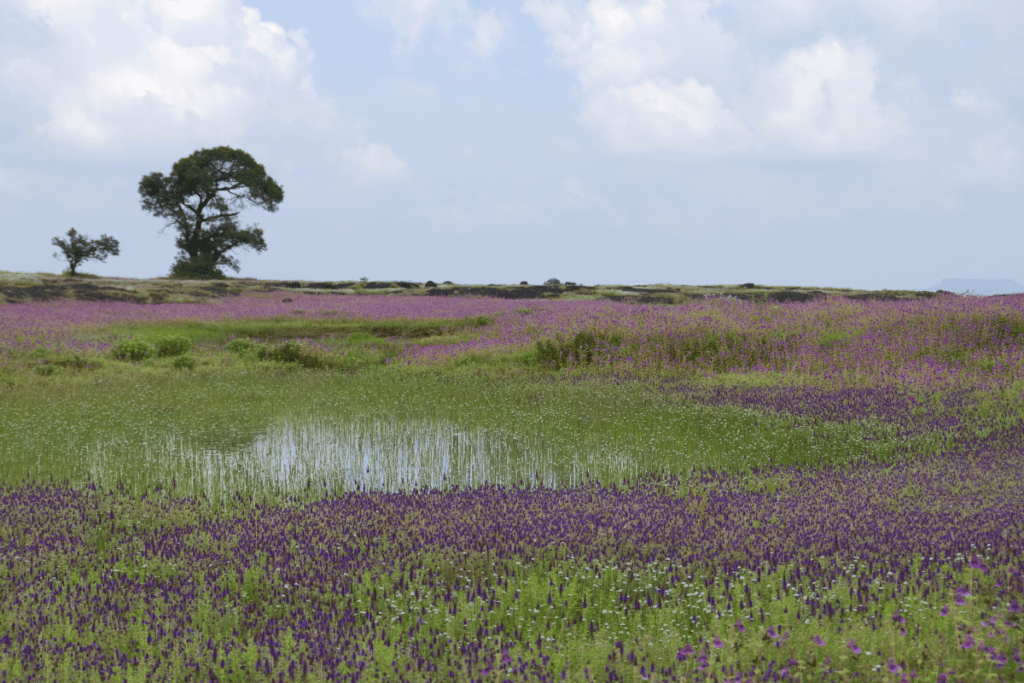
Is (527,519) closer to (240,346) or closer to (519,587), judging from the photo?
(519,587)

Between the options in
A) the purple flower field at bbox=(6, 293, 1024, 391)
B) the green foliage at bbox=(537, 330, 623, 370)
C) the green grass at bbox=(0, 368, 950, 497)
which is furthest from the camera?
the green foliage at bbox=(537, 330, 623, 370)

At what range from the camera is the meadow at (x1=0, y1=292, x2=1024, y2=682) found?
3682 millimetres

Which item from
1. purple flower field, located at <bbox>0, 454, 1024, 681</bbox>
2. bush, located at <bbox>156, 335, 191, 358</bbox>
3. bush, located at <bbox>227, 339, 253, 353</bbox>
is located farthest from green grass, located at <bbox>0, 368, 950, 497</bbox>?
bush, located at <bbox>227, 339, 253, 353</bbox>

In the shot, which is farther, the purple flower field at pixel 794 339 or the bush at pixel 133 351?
the bush at pixel 133 351

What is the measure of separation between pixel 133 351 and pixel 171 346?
2.90 feet

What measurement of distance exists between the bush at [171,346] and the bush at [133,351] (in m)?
0.27

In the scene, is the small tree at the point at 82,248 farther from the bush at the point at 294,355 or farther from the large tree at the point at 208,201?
the bush at the point at 294,355

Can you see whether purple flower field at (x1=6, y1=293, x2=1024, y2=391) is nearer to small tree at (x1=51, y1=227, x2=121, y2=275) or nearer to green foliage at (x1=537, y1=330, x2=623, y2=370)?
green foliage at (x1=537, y1=330, x2=623, y2=370)

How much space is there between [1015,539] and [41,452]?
32.8 feet

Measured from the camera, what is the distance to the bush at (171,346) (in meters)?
17.6

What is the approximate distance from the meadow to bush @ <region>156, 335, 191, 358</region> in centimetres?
196

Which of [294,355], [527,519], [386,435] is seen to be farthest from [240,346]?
[527,519]

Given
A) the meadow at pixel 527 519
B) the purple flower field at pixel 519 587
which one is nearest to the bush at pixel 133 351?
the meadow at pixel 527 519

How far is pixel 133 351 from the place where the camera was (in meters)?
17.0
